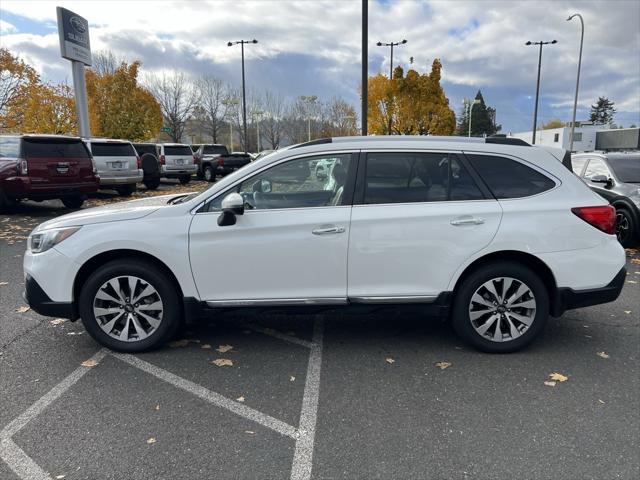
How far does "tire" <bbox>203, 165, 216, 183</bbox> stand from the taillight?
71.7ft

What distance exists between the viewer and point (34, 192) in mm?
10250

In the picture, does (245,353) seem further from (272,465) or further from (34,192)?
(34,192)

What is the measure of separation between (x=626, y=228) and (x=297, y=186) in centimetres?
681

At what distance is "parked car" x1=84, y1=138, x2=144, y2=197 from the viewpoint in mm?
14117

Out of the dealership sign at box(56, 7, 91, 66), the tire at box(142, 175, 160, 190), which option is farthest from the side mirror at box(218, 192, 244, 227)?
the dealership sign at box(56, 7, 91, 66)

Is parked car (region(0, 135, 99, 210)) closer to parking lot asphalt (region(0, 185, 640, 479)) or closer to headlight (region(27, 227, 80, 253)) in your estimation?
parking lot asphalt (region(0, 185, 640, 479))

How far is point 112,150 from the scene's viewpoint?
14.5 m

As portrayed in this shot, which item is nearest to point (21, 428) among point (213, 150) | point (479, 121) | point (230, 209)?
point (230, 209)

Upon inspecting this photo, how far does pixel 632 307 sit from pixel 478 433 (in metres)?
3.39

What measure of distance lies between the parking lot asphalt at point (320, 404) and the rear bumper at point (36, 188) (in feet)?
22.4

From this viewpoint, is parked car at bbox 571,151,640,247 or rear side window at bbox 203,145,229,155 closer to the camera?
parked car at bbox 571,151,640,247

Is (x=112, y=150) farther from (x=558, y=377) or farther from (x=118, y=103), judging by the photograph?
(x=118, y=103)

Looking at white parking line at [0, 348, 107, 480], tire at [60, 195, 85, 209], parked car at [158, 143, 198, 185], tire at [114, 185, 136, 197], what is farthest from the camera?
parked car at [158, 143, 198, 185]

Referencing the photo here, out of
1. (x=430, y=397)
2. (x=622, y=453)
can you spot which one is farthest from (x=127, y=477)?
(x=622, y=453)
